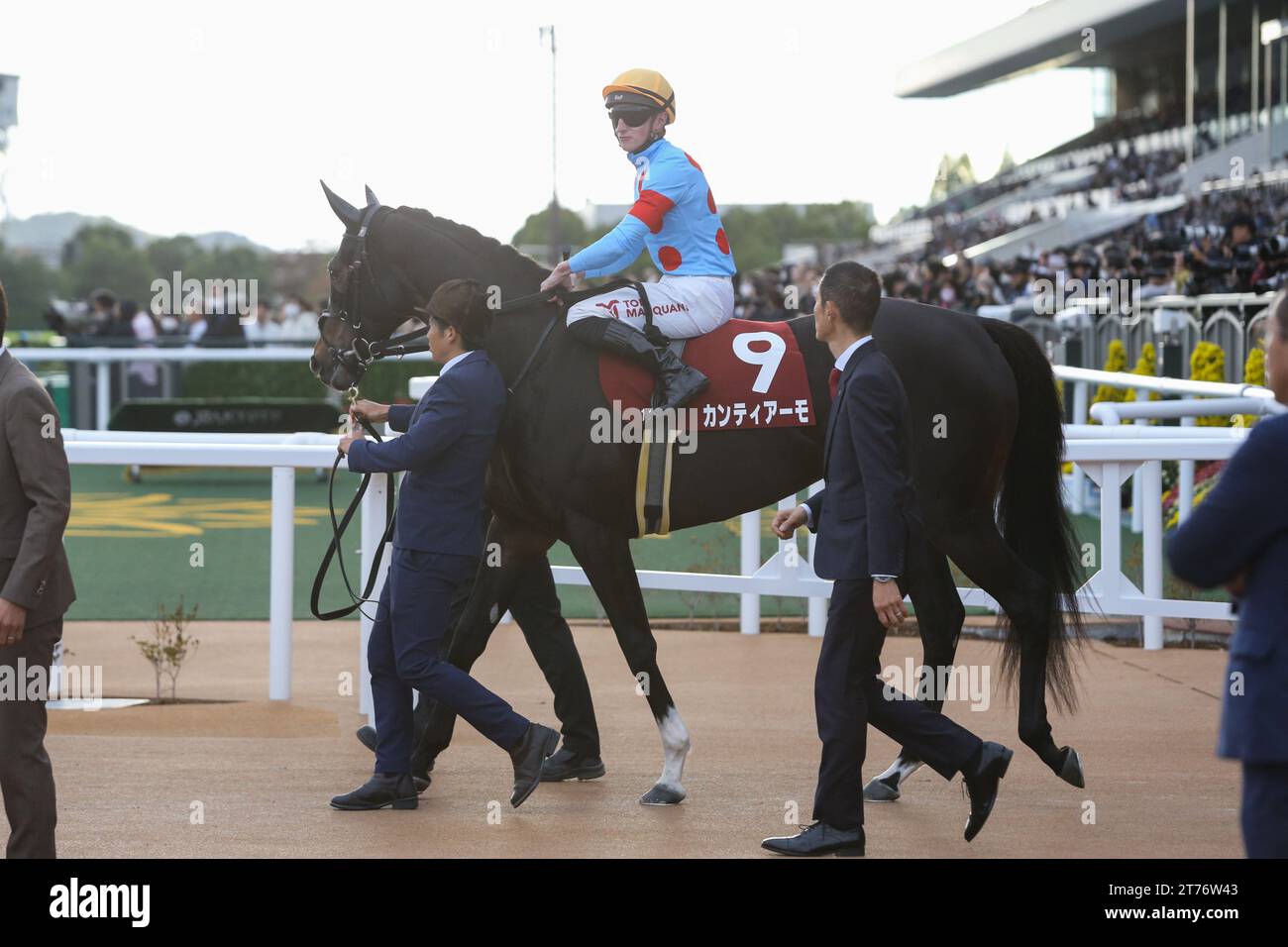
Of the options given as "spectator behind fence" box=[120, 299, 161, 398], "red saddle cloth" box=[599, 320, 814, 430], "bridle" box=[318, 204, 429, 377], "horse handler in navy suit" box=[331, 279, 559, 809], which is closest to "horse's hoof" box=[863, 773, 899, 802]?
"horse handler in navy suit" box=[331, 279, 559, 809]

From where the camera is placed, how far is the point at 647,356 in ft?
16.2

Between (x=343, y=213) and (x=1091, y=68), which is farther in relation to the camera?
(x=1091, y=68)

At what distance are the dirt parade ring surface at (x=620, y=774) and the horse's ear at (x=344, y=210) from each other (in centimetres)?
169

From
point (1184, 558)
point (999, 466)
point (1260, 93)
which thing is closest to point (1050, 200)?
point (1260, 93)

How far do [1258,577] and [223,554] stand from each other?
8.36 meters

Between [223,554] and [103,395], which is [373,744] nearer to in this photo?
[223,554]

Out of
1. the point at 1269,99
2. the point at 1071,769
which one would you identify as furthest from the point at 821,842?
the point at 1269,99

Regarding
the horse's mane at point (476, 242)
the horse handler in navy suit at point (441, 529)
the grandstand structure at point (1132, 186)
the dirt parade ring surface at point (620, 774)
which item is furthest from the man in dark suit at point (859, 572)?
the grandstand structure at point (1132, 186)

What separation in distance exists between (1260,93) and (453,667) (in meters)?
36.0

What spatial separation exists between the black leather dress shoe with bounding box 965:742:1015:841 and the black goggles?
6.98 feet

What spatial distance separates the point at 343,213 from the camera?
17.3ft

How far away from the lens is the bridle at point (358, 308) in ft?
17.2

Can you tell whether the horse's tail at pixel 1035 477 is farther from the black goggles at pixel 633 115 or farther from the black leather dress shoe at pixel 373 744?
the black leather dress shoe at pixel 373 744
